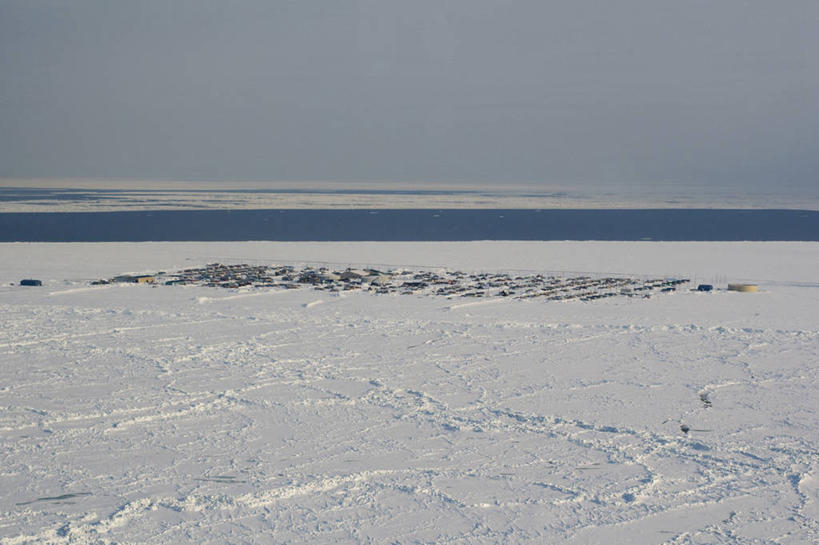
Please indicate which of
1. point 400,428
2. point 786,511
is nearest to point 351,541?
point 400,428

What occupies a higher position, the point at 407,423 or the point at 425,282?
the point at 407,423

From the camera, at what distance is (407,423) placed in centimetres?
1375

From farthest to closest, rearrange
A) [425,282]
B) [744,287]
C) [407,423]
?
[425,282] → [744,287] → [407,423]

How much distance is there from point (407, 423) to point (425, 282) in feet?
Result: 68.1

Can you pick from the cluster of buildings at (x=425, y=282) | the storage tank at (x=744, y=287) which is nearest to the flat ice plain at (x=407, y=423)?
the cluster of buildings at (x=425, y=282)

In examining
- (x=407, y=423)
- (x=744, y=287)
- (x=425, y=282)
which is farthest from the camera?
(x=425, y=282)

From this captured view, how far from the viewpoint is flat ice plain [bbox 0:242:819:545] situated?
32.5 ft

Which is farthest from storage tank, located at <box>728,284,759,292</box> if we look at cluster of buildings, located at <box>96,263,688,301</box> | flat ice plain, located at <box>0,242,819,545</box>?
flat ice plain, located at <box>0,242,819,545</box>

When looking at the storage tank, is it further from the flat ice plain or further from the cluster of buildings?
the flat ice plain

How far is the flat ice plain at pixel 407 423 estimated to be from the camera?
390 inches

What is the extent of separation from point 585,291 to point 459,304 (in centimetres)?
615

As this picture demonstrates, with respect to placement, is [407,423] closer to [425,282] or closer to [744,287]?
[425,282]

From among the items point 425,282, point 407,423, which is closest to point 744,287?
point 425,282

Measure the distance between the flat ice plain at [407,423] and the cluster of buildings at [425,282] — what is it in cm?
412
